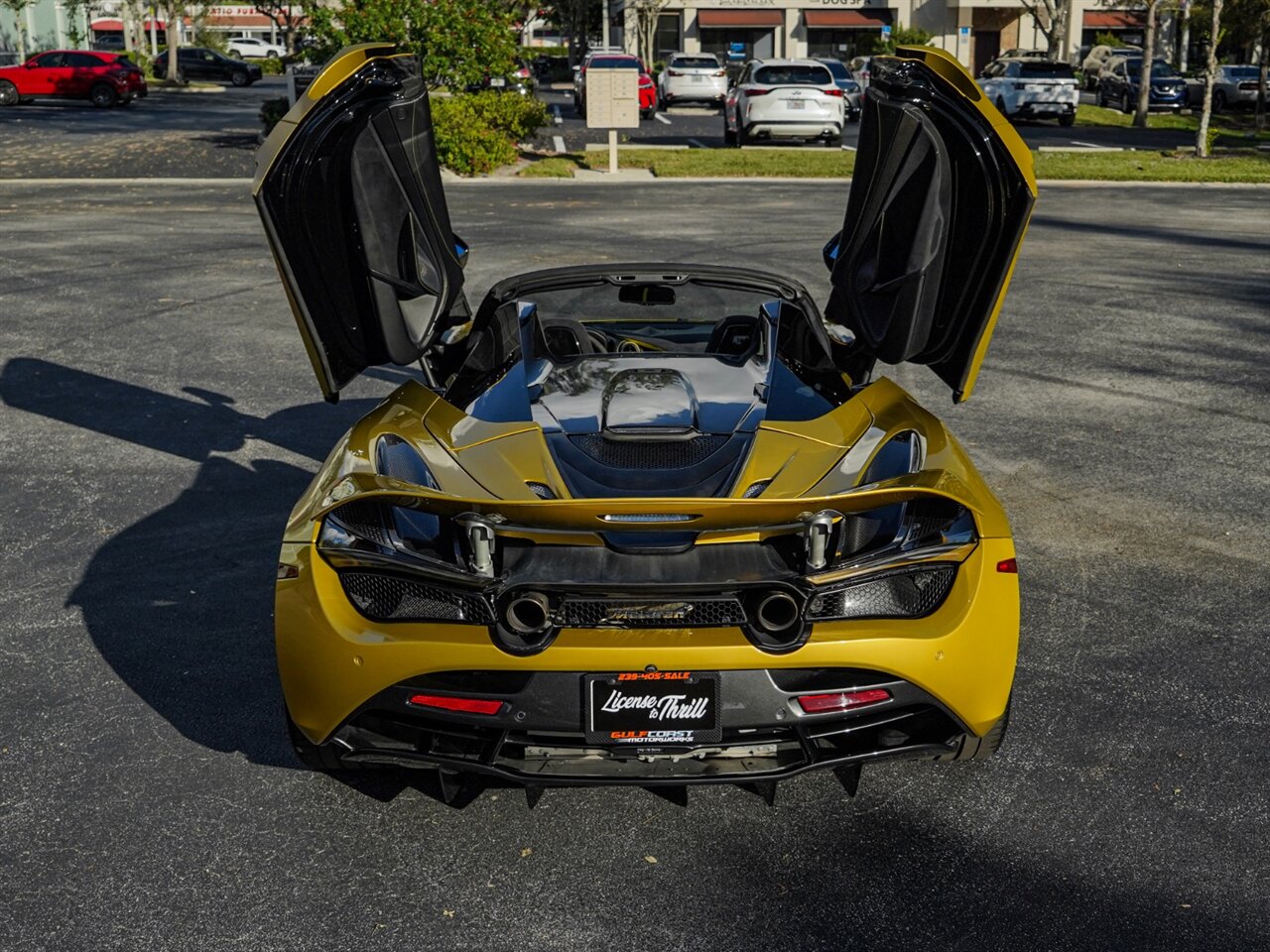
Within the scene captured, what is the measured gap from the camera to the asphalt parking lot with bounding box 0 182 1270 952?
11.9 feet

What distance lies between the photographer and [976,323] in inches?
217

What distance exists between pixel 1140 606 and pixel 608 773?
2971 millimetres

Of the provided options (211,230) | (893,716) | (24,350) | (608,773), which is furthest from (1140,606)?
(211,230)

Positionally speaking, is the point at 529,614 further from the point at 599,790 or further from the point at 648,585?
the point at 599,790

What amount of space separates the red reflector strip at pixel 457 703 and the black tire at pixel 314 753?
0.34 m

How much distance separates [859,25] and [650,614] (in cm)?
7253

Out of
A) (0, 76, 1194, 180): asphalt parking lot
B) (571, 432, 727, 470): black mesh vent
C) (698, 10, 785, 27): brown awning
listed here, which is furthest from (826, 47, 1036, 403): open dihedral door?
(698, 10, 785, 27): brown awning

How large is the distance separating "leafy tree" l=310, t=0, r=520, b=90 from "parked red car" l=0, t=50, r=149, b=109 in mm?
22257

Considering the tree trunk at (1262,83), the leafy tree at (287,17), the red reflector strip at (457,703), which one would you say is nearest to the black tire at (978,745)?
the red reflector strip at (457,703)

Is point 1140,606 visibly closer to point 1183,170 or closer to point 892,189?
point 892,189

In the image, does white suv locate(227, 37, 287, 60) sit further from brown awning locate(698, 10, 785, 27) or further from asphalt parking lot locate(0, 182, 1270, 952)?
asphalt parking lot locate(0, 182, 1270, 952)

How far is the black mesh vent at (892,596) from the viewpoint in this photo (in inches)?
147

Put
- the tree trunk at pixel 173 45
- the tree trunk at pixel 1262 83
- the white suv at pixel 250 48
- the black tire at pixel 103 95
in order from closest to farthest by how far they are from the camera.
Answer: the tree trunk at pixel 1262 83 < the black tire at pixel 103 95 < the tree trunk at pixel 173 45 < the white suv at pixel 250 48

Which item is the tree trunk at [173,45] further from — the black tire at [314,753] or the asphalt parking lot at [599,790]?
the black tire at [314,753]
